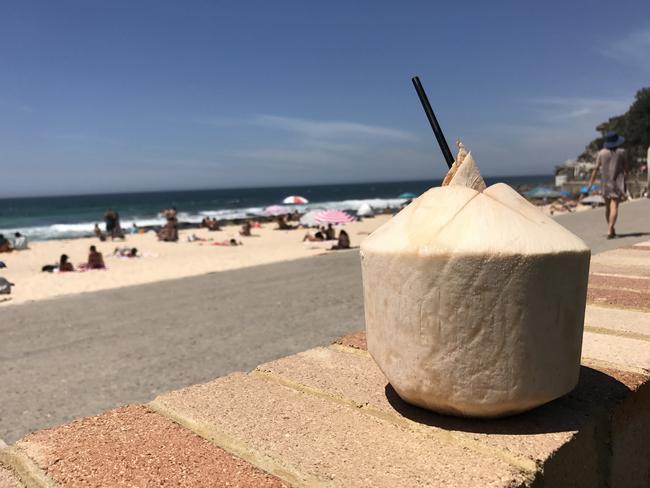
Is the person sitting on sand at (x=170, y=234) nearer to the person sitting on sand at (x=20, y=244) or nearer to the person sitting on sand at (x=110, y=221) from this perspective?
the person sitting on sand at (x=110, y=221)

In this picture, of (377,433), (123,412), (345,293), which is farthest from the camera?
(345,293)

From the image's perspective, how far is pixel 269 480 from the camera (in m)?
1.32

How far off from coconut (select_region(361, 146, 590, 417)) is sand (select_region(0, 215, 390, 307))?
1047 cm

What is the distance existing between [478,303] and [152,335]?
6.09 meters

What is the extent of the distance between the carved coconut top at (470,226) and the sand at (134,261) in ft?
34.4

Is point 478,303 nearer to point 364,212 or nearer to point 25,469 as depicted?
point 25,469

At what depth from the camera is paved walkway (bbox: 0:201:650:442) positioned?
4969mm

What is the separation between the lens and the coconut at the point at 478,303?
4.64 feet

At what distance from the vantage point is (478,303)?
142cm

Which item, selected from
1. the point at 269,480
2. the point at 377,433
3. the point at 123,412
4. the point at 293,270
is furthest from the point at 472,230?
the point at 293,270

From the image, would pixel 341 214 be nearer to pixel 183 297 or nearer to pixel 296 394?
pixel 183 297

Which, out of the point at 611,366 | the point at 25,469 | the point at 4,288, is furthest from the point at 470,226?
the point at 4,288

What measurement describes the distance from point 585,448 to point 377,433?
621 millimetres

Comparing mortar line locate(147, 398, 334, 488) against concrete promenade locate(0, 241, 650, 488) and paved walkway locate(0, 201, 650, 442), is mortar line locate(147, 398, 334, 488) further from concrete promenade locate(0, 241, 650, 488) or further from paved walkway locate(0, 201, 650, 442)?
paved walkway locate(0, 201, 650, 442)
